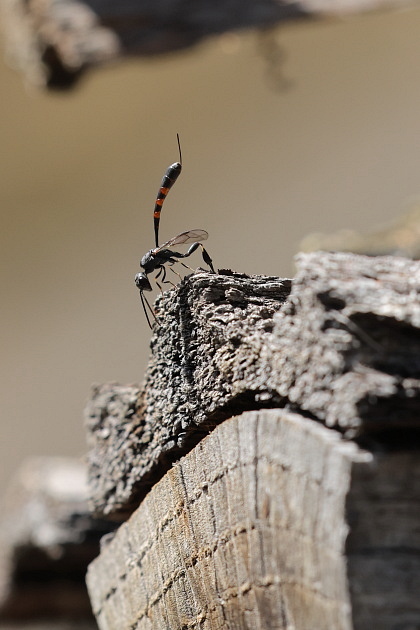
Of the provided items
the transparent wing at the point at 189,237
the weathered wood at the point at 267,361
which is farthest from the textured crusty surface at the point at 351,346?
the transparent wing at the point at 189,237

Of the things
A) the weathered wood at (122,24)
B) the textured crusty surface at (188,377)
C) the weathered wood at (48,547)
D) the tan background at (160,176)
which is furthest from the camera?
the tan background at (160,176)

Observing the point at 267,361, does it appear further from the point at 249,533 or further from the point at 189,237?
the point at 189,237

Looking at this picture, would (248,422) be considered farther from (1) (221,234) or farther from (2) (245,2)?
(1) (221,234)

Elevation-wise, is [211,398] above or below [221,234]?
below

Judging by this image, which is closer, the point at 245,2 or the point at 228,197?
the point at 245,2

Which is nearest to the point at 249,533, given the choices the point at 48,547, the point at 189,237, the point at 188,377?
the point at 188,377

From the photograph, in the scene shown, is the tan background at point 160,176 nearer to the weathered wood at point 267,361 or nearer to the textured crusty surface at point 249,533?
the weathered wood at point 267,361

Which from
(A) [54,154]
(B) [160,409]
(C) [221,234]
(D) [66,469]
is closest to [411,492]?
(B) [160,409]
